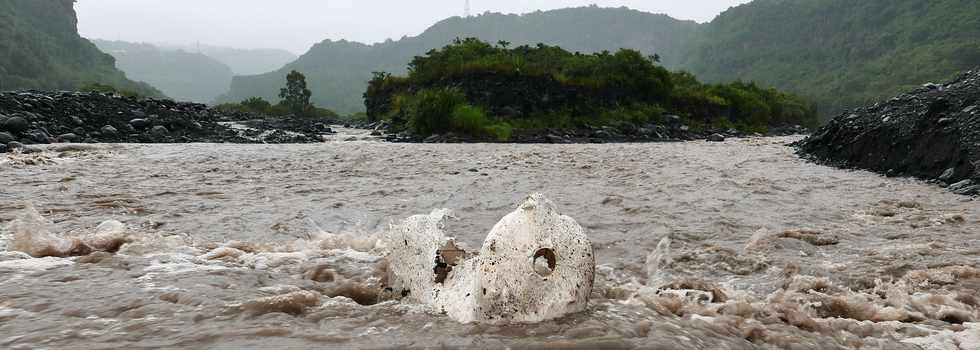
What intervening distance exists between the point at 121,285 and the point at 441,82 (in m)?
24.5

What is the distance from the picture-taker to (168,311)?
252 cm

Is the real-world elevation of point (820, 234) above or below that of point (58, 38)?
below

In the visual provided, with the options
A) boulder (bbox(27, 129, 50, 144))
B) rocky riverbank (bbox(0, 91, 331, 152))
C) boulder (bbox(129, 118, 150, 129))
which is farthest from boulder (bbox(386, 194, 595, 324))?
boulder (bbox(129, 118, 150, 129))

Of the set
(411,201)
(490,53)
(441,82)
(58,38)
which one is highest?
(58,38)

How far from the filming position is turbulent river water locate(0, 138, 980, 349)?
238cm

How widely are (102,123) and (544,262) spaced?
14702 millimetres

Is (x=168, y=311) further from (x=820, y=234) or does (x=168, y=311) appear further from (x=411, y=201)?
(x=820, y=234)

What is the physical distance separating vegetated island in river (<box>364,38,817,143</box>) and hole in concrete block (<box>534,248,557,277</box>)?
14.6 meters

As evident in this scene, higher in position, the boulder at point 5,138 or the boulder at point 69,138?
the boulder at point 5,138

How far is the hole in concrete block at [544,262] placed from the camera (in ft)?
8.71

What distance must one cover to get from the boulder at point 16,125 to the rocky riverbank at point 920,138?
16.1 meters

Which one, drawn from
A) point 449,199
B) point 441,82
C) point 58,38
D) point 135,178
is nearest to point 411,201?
point 449,199

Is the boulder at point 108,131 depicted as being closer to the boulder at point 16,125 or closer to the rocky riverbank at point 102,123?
the rocky riverbank at point 102,123

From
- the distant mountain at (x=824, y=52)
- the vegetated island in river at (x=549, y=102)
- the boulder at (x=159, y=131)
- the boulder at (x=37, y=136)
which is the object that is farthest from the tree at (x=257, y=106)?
the distant mountain at (x=824, y=52)
